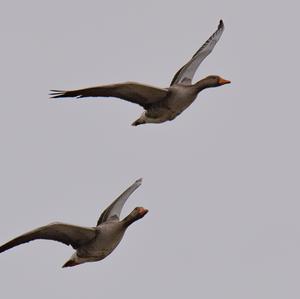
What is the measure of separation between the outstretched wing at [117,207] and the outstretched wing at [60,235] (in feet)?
3.64

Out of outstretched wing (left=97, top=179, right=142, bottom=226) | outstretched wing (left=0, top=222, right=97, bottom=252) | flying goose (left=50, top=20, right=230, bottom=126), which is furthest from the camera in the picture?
outstretched wing (left=97, top=179, right=142, bottom=226)

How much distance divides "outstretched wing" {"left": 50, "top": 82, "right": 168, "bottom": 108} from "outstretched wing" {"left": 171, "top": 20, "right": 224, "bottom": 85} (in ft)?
4.22

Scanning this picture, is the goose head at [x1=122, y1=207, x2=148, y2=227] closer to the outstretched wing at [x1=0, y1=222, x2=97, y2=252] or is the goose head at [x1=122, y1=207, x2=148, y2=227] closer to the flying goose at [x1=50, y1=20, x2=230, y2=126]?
the outstretched wing at [x1=0, y1=222, x2=97, y2=252]

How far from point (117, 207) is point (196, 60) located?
3.74 meters

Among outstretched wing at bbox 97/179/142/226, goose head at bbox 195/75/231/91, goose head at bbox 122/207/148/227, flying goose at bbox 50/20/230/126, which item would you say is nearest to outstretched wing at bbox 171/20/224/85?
flying goose at bbox 50/20/230/126

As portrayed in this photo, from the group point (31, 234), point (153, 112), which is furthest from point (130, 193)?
point (31, 234)

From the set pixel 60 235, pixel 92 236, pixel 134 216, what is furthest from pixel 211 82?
pixel 60 235

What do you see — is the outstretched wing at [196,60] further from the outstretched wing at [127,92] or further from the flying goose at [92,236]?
the flying goose at [92,236]

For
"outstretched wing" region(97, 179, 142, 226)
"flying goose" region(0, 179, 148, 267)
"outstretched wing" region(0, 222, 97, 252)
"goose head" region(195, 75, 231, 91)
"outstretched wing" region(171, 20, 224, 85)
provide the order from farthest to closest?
"outstretched wing" region(171, 20, 224, 85), "goose head" region(195, 75, 231, 91), "outstretched wing" region(97, 179, 142, 226), "flying goose" region(0, 179, 148, 267), "outstretched wing" region(0, 222, 97, 252)

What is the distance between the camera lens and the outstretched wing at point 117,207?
85.5 ft

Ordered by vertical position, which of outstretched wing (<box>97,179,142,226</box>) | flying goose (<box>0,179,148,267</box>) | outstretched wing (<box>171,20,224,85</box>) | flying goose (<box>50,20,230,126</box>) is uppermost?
outstretched wing (<box>171,20,224,85</box>)

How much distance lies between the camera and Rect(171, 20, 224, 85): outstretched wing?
27547 millimetres

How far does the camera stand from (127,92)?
84.3 feet

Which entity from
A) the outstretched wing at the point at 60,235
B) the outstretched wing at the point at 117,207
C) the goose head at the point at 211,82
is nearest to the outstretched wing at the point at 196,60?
the goose head at the point at 211,82
